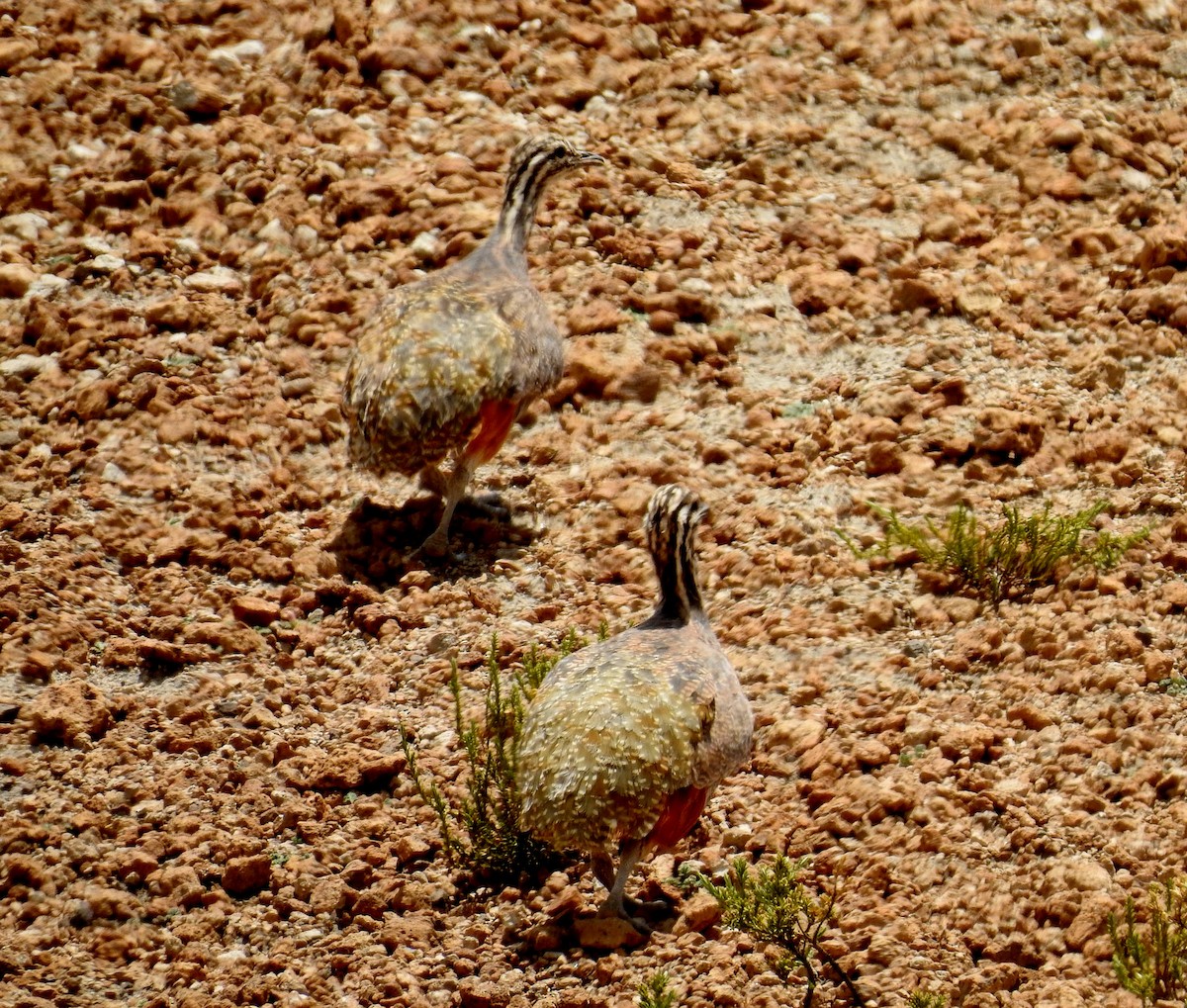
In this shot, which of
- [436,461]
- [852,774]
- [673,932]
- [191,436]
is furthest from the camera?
[191,436]

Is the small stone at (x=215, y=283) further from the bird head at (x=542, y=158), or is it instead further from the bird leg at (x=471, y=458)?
the bird leg at (x=471, y=458)

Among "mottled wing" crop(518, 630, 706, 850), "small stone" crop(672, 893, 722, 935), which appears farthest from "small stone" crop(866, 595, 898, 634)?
"small stone" crop(672, 893, 722, 935)

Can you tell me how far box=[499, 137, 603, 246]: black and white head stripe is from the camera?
10.8m

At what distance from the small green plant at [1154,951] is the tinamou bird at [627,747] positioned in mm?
1788

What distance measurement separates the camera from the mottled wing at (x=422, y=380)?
9516mm

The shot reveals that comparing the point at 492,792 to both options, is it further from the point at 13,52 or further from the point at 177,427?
the point at 13,52

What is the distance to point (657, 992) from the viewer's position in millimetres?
7004

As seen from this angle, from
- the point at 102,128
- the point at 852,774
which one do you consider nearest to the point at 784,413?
the point at 852,774

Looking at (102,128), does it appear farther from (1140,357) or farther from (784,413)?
(1140,357)

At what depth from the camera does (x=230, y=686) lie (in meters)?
9.15

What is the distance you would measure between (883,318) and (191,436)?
4263 mm

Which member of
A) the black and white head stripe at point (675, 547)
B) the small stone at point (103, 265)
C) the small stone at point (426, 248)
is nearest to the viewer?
the black and white head stripe at point (675, 547)

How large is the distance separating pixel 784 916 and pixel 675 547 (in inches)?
80.0

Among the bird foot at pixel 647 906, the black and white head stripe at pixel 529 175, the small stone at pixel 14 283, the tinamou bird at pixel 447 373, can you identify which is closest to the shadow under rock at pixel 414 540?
the tinamou bird at pixel 447 373
